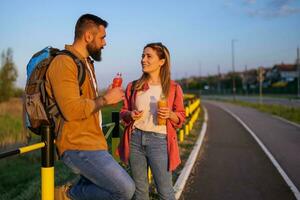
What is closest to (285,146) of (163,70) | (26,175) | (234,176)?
(234,176)

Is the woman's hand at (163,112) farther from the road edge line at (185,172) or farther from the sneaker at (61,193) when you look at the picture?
the road edge line at (185,172)

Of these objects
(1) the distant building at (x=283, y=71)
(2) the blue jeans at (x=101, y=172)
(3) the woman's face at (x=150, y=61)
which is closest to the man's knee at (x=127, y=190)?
(2) the blue jeans at (x=101, y=172)

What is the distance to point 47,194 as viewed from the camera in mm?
3514

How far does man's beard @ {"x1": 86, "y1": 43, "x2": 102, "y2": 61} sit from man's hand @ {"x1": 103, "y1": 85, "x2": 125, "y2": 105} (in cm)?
35

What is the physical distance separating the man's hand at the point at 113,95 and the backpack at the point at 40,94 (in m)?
0.22

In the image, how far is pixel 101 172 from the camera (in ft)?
10.6

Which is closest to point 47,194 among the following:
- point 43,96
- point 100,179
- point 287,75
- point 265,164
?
point 100,179

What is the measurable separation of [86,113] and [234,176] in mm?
5491

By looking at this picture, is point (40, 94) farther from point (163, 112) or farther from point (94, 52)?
point (163, 112)

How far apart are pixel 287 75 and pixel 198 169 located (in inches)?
4598

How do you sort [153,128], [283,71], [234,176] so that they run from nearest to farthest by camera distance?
[153,128] < [234,176] < [283,71]

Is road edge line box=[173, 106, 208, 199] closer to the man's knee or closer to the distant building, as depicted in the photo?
the man's knee

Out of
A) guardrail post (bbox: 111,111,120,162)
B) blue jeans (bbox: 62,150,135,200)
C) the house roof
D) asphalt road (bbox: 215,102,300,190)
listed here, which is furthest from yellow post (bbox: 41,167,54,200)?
the house roof

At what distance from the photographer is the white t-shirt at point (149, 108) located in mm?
4441
